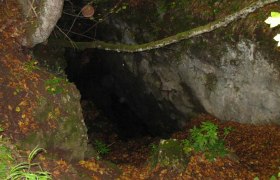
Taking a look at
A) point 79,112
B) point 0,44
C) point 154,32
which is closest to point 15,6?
point 0,44

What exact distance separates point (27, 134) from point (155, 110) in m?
7.01

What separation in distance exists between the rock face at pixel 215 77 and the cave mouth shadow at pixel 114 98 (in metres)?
1.19

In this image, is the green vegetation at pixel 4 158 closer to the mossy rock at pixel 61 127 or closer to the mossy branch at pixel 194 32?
the mossy rock at pixel 61 127

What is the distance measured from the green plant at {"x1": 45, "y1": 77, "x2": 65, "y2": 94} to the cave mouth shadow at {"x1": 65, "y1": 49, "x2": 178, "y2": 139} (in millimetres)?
5111

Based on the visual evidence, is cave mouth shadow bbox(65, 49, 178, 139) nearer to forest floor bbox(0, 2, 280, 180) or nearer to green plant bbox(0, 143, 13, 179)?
forest floor bbox(0, 2, 280, 180)

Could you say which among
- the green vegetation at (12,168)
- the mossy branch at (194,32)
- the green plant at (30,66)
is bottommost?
the green vegetation at (12,168)

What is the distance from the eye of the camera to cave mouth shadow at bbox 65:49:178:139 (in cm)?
1290

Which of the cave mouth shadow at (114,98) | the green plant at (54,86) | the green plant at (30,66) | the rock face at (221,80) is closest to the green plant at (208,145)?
the rock face at (221,80)

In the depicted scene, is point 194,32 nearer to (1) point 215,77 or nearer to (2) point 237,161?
(1) point 215,77

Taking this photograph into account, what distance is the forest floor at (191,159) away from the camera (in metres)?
6.66

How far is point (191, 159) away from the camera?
806 centimetres

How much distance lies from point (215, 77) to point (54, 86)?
16.7 ft

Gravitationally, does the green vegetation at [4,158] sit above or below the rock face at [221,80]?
below

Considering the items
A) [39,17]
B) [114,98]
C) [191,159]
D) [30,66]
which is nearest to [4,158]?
[30,66]
